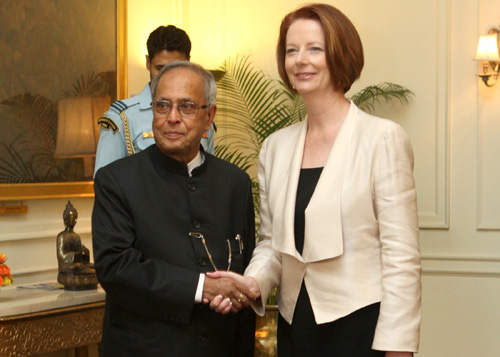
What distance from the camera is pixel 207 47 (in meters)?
5.77

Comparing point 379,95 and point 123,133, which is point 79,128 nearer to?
point 123,133

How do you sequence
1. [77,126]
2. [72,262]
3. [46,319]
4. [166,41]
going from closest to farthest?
1. [166,41]
2. [46,319]
3. [72,262]
4. [77,126]

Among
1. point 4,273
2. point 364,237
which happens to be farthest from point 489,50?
point 4,273

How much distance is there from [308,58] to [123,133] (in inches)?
43.4

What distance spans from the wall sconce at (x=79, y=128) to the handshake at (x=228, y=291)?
2.29 metres

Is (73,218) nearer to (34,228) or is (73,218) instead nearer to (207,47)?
(34,228)

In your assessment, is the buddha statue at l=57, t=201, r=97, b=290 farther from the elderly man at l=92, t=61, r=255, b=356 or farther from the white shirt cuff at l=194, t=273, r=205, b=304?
the white shirt cuff at l=194, t=273, r=205, b=304

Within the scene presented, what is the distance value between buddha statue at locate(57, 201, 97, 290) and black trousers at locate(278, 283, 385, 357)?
1691mm

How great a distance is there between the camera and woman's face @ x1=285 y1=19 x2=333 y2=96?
91.6 inches

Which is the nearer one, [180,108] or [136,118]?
[180,108]

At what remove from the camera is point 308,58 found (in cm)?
233

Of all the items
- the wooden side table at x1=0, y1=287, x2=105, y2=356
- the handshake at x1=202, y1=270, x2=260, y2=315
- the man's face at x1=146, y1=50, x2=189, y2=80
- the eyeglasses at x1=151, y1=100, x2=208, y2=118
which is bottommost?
the wooden side table at x1=0, y1=287, x2=105, y2=356

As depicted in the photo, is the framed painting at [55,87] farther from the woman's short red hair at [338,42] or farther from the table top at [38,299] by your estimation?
the woman's short red hair at [338,42]

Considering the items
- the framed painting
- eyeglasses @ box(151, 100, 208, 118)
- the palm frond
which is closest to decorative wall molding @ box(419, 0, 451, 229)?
the palm frond
